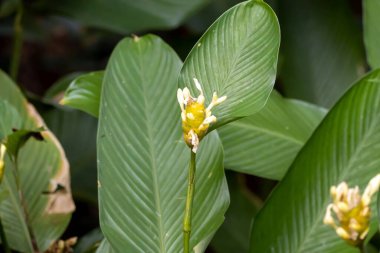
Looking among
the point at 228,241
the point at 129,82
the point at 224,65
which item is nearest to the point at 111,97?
the point at 129,82

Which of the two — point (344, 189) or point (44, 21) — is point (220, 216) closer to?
point (344, 189)

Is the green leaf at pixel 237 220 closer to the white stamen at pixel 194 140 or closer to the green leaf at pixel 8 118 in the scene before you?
the green leaf at pixel 8 118

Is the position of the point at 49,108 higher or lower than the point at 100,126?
lower

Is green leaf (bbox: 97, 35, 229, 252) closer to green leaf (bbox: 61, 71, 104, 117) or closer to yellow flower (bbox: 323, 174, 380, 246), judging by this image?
green leaf (bbox: 61, 71, 104, 117)

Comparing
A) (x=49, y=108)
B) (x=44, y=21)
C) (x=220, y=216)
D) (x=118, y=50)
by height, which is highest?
(x=118, y=50)

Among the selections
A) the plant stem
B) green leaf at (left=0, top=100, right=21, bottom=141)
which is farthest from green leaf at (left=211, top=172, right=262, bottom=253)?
the plant stem

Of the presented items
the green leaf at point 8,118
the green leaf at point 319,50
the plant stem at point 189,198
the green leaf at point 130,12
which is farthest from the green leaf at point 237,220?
the plant stem at point 189,198

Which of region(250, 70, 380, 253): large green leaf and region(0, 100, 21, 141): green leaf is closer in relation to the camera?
region(250, 70, 380, 253): large green leaf
